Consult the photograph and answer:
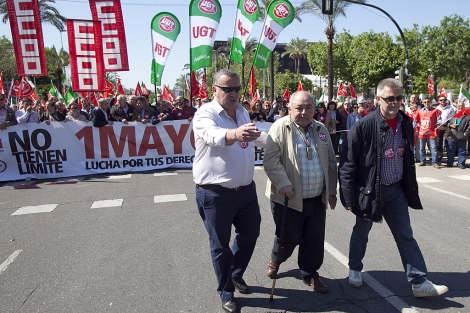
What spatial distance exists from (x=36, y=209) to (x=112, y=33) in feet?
22.7

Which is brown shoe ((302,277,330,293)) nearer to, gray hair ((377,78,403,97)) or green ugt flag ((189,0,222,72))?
gray hair ((377,78,403,97))

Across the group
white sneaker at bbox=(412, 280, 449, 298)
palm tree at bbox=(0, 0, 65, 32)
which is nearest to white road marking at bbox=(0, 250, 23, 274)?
white sneaker at bbox=(412, 280, 449, 298)

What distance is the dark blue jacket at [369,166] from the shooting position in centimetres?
348

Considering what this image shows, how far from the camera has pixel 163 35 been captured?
13984 mm

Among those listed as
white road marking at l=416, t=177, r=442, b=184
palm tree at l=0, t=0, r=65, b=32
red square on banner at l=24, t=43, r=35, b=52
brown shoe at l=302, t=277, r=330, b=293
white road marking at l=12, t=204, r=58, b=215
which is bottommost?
white road marking at l=416, t=177, r=442, b=184

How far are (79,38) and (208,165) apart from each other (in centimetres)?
976

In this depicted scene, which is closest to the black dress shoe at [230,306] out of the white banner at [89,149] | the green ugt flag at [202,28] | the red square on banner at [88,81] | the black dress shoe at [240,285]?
the black dress shoe at [240,285]

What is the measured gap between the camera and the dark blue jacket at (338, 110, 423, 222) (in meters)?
3.48

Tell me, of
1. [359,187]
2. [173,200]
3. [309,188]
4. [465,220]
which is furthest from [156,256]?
[465,220]

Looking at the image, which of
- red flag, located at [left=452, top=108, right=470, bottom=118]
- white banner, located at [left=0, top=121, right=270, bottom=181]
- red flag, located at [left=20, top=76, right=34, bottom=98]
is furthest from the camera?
red flag, located at [left=20, top=76, right=34, bottom=98]

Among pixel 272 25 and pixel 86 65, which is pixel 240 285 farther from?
pixel 272 25

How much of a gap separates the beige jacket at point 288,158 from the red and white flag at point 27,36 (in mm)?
10060

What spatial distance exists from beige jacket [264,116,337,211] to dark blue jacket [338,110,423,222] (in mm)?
190

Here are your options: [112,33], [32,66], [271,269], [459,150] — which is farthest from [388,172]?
[32,66]
